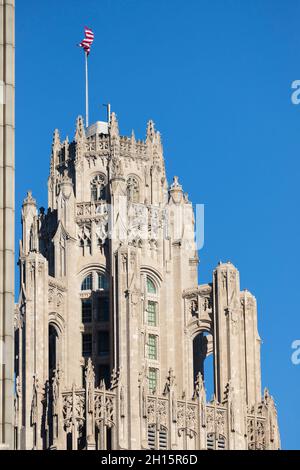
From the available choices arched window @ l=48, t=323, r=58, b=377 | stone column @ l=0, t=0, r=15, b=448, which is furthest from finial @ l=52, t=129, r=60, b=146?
stone column @ l=0, t=0, r=15, b=448

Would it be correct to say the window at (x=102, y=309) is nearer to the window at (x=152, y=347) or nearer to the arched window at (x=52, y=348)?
the arched window at (x=52, y=348)

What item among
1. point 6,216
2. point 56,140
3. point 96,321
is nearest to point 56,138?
point 56,140

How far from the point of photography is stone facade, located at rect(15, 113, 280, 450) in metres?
130

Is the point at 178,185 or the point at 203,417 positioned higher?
the point at 178,185

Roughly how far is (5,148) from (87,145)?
5831 centimetres

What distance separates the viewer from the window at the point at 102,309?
13738cm

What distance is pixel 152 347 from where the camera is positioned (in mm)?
138375

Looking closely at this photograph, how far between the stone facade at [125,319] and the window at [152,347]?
0.06 meters

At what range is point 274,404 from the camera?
139m

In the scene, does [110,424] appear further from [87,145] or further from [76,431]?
[87,145]

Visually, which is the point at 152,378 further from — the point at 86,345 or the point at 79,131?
the point at 79,131
